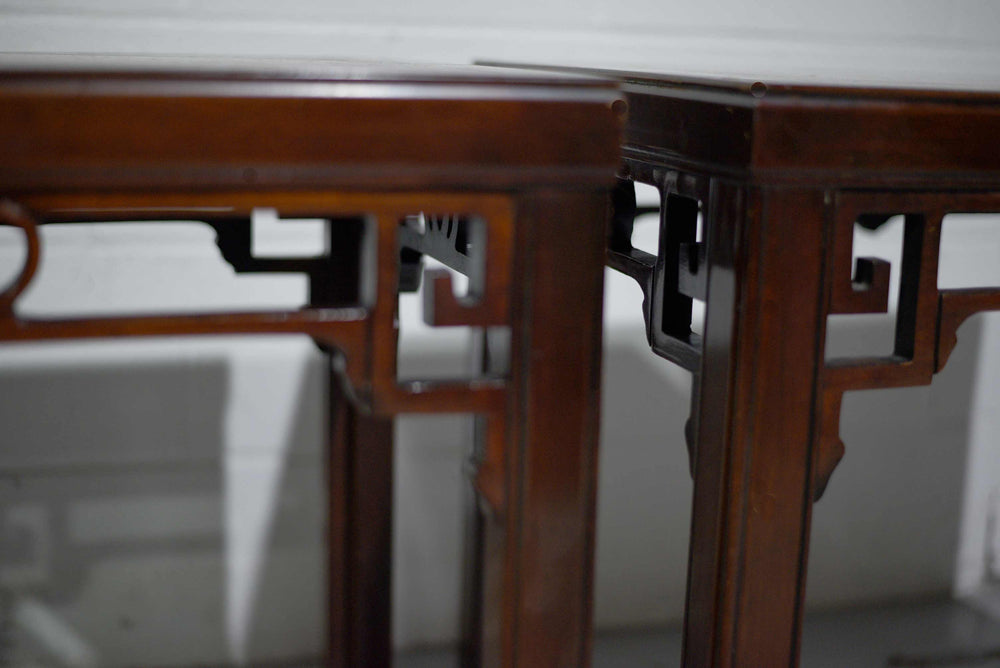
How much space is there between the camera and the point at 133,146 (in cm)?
60

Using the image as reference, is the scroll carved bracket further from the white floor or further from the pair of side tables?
the white floor

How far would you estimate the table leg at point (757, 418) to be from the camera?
0.73m

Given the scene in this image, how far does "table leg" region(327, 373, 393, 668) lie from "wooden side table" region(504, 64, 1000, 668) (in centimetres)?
35

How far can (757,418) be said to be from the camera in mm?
752

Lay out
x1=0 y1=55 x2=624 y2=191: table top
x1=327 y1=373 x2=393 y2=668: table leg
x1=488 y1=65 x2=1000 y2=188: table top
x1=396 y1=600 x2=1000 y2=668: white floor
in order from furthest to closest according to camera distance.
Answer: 1. x1=396 y1=600 x2=1000 y2=668: white floor
2. x1=327 y1=373 x2=393 y2=668: table leg
3. x1=488 y1=65 x2=1000 y2=188: table top
4. x1=0 y1=55 x2=624 y2=191: table top

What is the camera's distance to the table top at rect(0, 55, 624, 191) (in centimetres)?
59

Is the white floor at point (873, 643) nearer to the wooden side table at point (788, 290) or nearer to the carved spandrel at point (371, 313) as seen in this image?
the wooden side table at point (788, 290)

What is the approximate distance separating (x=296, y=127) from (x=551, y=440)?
24cm

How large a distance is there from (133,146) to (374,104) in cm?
13

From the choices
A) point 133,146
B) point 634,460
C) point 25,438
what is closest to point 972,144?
point 133,146

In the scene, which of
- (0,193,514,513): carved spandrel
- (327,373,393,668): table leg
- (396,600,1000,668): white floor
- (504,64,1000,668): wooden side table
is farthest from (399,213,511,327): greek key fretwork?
(396,600,1000,668): white floor

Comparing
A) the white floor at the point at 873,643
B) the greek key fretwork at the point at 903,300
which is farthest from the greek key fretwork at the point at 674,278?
the white floor at the point at 873,643

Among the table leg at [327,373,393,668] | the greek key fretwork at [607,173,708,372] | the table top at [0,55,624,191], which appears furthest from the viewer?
the table leg at [327,373,393,668]

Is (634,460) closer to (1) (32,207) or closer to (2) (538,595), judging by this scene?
(2) (538,595)
